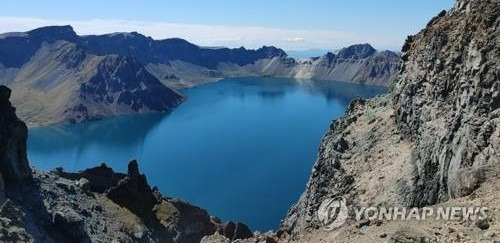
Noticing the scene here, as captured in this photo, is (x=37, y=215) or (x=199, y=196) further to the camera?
(x=199, y=196)

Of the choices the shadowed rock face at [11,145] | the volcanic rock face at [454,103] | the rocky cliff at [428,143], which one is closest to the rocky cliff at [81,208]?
the shadowed rock face at [11,145]

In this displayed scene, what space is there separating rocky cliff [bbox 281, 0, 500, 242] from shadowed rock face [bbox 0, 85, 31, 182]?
36.5 m

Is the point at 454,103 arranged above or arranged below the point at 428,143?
above

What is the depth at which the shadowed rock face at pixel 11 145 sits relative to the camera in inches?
2840

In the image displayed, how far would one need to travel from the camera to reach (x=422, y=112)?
5216 cm

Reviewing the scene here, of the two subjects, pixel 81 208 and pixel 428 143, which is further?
pixel 81 208

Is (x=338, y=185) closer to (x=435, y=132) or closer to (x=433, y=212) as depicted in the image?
(x=435, y=132)

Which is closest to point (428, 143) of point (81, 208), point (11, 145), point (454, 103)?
point (454, 103)

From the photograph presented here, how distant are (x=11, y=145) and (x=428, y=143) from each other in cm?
5478

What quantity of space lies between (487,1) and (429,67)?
8.43 metres

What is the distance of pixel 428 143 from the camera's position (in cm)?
4722

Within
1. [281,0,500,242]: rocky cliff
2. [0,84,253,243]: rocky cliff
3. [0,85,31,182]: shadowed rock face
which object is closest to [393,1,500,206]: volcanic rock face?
[281,0,500,242]: rocky cliff

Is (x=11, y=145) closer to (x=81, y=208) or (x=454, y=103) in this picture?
(x=81, y=208)

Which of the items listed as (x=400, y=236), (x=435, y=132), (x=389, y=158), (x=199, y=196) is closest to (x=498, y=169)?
(x=400, y=236)
